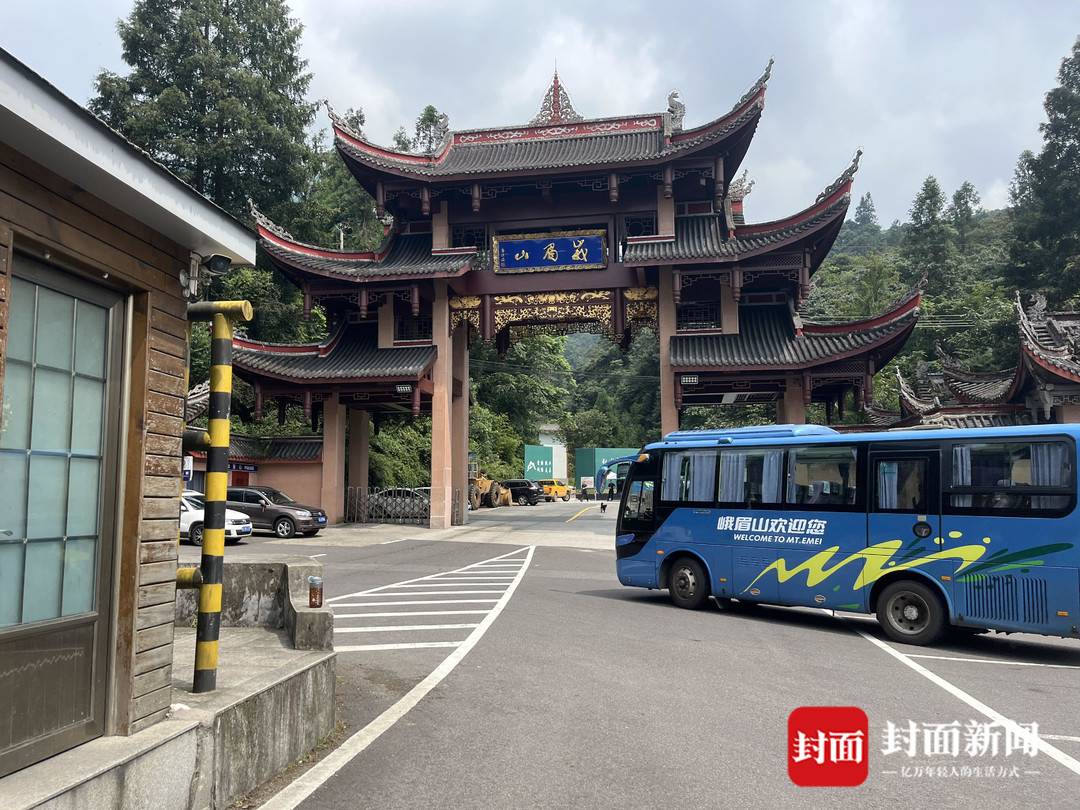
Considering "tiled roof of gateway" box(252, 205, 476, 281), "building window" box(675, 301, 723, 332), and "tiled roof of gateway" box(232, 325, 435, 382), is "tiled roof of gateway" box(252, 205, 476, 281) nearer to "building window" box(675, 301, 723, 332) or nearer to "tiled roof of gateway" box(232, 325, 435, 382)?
"tiled roof of gateway" box(232, 325, 435, 382)

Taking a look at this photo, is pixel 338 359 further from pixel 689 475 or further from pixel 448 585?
pixel 689 475

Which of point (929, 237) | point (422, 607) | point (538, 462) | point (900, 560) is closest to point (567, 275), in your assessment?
point (422, 607)

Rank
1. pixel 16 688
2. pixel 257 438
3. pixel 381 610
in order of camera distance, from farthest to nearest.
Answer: pixel 257 438, pixel 381 610, pixel 16 688

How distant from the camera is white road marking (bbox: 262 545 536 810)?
428cm

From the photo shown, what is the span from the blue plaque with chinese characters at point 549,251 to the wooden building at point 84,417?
23.2m

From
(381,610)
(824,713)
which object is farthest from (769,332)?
(824,713)

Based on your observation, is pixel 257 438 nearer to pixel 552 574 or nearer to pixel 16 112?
pixel 552 574

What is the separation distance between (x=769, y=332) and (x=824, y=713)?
21.0m

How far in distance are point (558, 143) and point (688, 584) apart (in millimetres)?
22220

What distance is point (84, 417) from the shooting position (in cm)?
382

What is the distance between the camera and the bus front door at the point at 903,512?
9.48 m

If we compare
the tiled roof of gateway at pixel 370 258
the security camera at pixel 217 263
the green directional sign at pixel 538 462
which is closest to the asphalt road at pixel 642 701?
the security camera at pixel 217 263

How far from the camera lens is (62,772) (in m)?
3.21

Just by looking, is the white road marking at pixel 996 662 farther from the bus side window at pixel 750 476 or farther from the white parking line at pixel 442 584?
the white parking line at pixel 442 584
